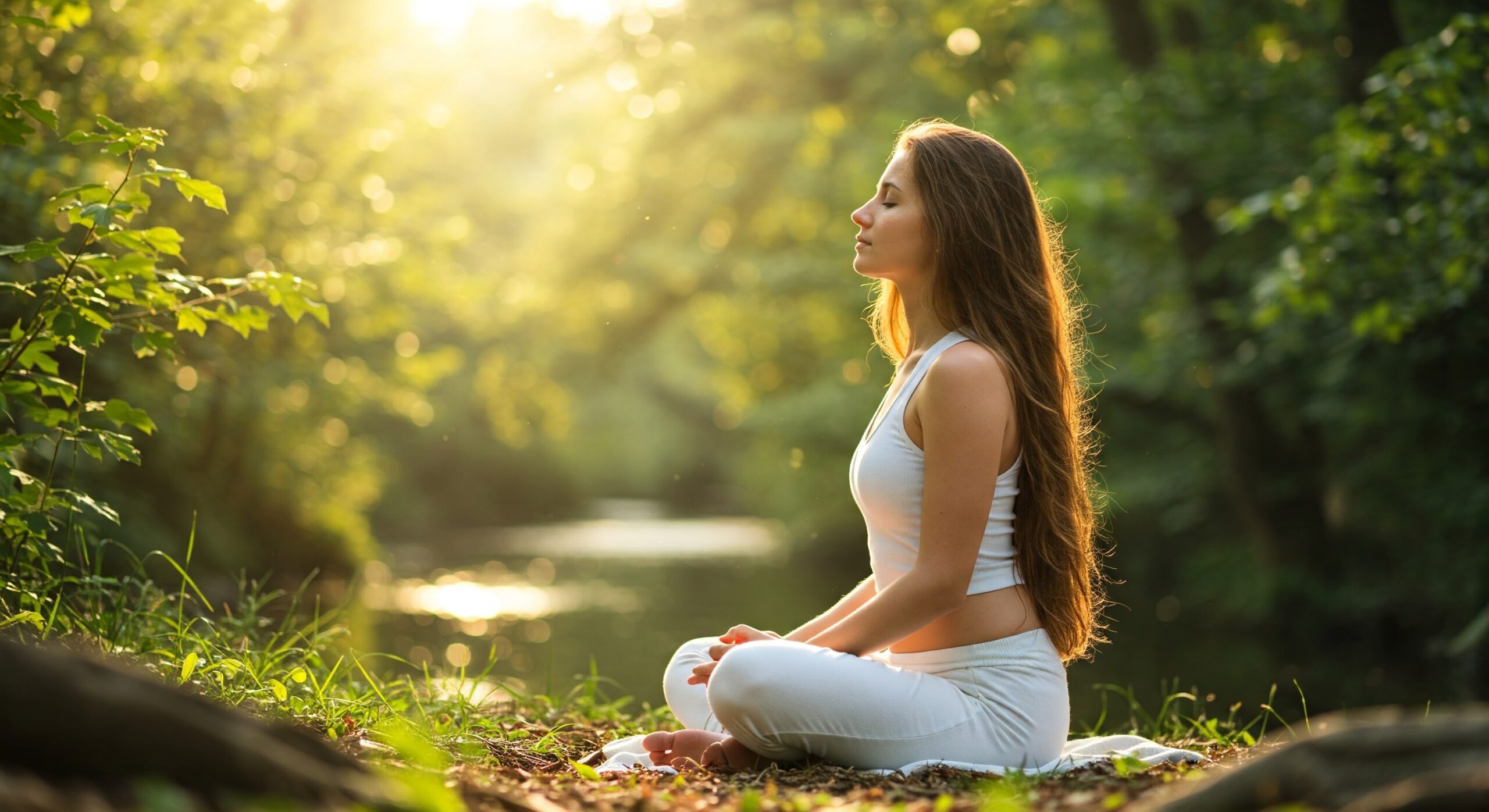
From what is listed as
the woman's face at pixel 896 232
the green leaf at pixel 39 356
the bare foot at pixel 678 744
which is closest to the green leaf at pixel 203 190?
the green leaf at pixel 39 356

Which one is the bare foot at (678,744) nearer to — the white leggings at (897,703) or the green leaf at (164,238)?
the white leggings at (897,703)

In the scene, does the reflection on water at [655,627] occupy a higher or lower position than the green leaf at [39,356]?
lower

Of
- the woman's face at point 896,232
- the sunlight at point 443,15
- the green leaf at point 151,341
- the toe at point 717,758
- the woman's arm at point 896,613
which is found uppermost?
the sunlight at point 443,15

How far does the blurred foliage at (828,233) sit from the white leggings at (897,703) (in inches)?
137

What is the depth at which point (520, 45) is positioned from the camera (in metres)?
17.6

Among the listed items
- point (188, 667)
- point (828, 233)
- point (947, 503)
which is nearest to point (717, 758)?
point (947, 503)

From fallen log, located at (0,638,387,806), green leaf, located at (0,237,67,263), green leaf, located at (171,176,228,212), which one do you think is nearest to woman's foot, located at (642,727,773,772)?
fallen log, located at (0,638,387,806)

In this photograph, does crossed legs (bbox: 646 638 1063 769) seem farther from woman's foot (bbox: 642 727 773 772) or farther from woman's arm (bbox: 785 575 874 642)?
woman's arm (bbox: 785 575 874 642)

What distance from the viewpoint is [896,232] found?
3184mm

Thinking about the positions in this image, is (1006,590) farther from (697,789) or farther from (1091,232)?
(1091,232)

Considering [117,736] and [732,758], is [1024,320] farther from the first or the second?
[117,736]

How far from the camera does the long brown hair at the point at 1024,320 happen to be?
306 cm

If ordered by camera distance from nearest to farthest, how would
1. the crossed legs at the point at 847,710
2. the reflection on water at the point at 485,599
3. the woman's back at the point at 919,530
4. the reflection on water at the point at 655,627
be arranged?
the crossed legs at the point at 847,710
the woman's back at the point at 919,530
the reflection on water at the point at 655,627
the reflection on water at the point at 485,599

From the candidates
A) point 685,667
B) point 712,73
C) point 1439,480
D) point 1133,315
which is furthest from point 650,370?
point 685,667
